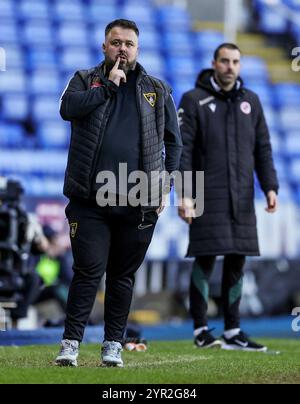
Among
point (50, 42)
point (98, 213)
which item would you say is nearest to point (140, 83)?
point (98, 213)

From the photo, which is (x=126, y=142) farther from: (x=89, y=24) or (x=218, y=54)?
(x=89, y=24)

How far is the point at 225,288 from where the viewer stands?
7.04m

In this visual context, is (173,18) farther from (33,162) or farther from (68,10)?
(33,162)

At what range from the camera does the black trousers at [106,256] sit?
16.4 ft

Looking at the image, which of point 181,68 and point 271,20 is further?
point 271,20

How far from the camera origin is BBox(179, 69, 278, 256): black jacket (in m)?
6.92

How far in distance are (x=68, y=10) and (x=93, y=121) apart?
1326 cm

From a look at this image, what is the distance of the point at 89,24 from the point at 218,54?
1093 centimetres

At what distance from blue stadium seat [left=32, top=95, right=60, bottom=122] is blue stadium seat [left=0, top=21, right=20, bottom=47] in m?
1.64

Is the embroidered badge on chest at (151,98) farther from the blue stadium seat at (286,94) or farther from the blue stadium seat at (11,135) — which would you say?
the blue stadium seat at (286,94)

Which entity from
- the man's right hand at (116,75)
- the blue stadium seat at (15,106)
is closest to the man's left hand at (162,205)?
the man's right hand at (116,75)

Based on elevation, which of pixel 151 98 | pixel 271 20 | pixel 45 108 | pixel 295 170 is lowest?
pixel 151 98
